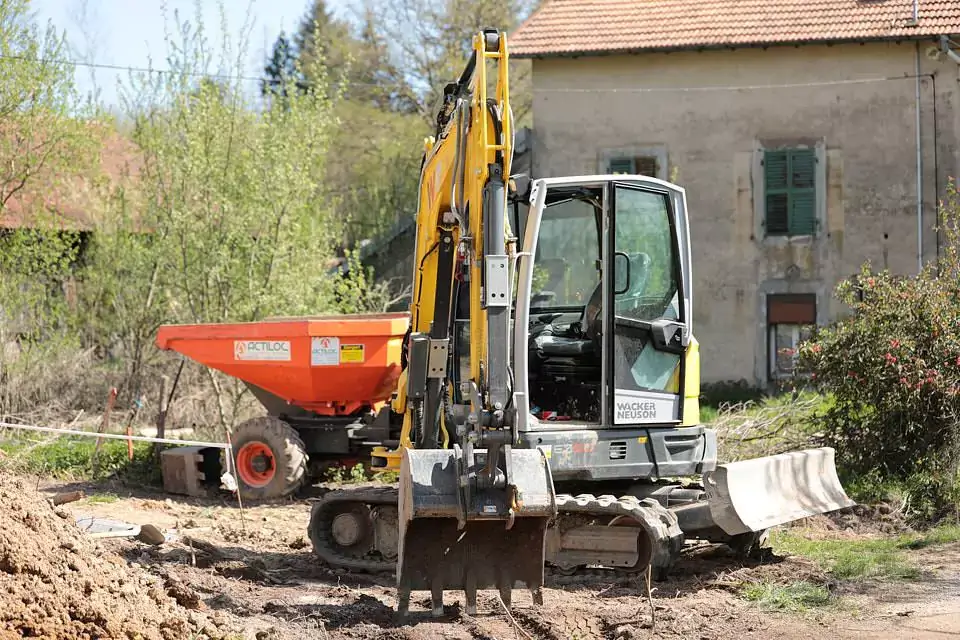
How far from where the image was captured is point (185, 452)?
11.1 metres

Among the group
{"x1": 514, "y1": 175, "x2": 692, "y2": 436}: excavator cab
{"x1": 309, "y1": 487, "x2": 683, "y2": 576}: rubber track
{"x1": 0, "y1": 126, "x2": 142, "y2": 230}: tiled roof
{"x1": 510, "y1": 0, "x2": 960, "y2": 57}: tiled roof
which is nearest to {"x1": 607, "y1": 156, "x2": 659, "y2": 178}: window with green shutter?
{"x1": 510, "y1": 0, "x2": 960, "y2": 57}: tiled roof

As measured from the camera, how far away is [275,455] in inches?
413

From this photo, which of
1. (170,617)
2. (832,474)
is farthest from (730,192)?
(170,617)

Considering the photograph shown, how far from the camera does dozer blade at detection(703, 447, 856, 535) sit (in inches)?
289

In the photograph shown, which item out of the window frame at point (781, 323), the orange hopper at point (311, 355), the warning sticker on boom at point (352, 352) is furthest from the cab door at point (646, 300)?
the window frame at point (781, 323)

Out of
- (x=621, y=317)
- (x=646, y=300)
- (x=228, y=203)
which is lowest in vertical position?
(x=621, y=317)

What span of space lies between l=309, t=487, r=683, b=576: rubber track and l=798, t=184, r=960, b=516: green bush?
3.80m

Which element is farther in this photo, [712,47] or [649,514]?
[712,47]

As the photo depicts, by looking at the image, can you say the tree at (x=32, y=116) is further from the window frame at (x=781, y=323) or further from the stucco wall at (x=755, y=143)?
the window frame at (x=781, y=323)

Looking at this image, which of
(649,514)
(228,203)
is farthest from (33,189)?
(649,514)

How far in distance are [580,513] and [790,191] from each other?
39.4ft

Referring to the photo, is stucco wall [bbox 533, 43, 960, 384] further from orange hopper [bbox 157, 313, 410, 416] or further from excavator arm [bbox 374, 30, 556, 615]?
excavator arm [bbox 374, 30, 556, 615]

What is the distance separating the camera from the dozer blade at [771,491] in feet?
24.0

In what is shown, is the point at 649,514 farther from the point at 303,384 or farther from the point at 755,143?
the point at 755,143
